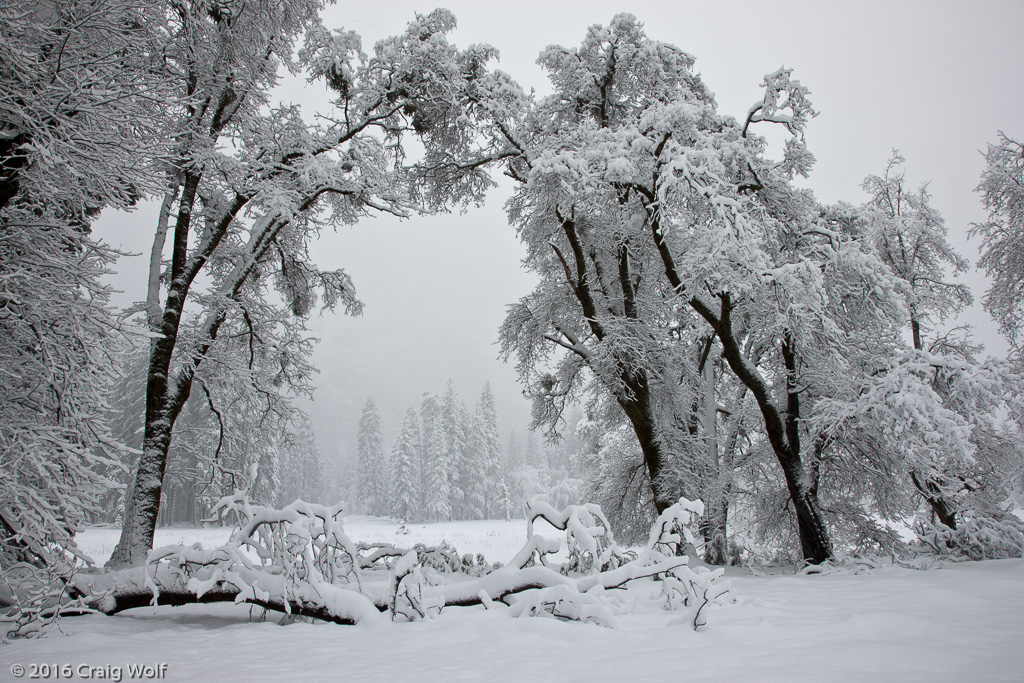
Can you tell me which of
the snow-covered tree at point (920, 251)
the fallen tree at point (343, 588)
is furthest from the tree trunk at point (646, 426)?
the snow-covered tree at point (920, 251)

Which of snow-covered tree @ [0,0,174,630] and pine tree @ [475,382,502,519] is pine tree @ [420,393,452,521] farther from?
snow-covered tree @ [0,0,174,630]

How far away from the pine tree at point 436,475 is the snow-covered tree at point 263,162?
3923cm

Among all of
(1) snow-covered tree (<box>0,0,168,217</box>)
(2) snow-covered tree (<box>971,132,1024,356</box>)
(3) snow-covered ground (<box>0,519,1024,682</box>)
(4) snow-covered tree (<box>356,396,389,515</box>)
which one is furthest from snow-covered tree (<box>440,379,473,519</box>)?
(3) snow-covered ground (<box>0,519,1024,682</box>)

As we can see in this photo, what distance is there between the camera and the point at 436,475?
47781 mm

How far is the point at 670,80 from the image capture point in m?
9.84

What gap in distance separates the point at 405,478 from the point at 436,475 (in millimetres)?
3261

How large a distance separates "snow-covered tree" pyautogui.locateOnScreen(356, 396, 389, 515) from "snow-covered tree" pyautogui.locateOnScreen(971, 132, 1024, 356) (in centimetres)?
5303

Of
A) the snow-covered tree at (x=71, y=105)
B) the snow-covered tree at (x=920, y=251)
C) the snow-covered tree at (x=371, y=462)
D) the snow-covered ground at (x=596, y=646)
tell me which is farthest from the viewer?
the snow-covered tree at (x=371, y=462)

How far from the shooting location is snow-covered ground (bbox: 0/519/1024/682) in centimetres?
250

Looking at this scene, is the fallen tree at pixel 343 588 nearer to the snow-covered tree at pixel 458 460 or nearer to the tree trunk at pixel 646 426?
the tree trunk at pixel 646 426

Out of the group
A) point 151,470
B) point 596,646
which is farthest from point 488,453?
point 596,646

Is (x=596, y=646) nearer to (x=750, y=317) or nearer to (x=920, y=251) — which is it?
(x=750, y=317)

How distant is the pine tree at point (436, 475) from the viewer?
4741 cm

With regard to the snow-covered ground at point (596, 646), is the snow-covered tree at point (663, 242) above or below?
above
